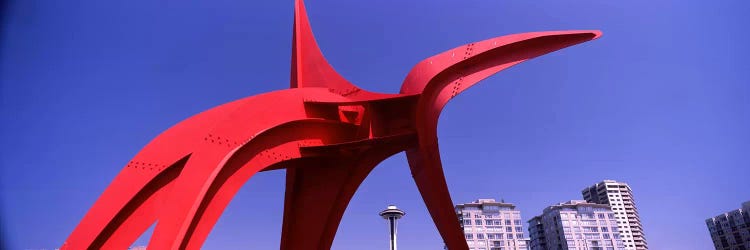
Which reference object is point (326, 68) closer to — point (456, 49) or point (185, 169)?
point (456, 49)

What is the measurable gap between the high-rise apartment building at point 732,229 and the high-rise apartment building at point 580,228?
75.2 ft

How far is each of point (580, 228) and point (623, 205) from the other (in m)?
60.8

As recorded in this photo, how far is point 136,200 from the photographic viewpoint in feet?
32.4

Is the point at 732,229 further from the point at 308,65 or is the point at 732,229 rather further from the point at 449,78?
the point at 308,65

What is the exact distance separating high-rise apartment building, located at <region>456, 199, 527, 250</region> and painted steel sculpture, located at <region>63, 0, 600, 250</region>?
2906 inches

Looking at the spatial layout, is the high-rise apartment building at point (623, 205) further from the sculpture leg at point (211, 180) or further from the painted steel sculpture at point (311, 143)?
the sculpture leg at point (211, 180)

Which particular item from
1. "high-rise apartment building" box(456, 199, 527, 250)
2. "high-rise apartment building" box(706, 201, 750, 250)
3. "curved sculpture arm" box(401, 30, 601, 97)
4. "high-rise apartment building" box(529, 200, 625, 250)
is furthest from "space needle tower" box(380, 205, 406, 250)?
"high-rise apartment building" box(706, 201, 750, 250)

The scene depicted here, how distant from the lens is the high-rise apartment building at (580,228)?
8881 cm

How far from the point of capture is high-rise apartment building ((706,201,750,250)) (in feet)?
297

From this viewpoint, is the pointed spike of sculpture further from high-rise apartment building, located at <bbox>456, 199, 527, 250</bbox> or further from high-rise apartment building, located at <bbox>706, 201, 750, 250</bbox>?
high-rise apartment building, located at <bbox>706, 201, 750, 250</bbox>

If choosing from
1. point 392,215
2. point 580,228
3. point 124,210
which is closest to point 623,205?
point 580,228

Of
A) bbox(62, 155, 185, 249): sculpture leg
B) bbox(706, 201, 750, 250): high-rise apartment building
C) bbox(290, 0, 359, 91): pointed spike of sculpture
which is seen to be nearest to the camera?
bbox(62, 155, 185, 249): sculpture leg

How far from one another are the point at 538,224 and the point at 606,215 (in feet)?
43.8

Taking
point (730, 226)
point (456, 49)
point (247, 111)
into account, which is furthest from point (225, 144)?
point (730, 226)
